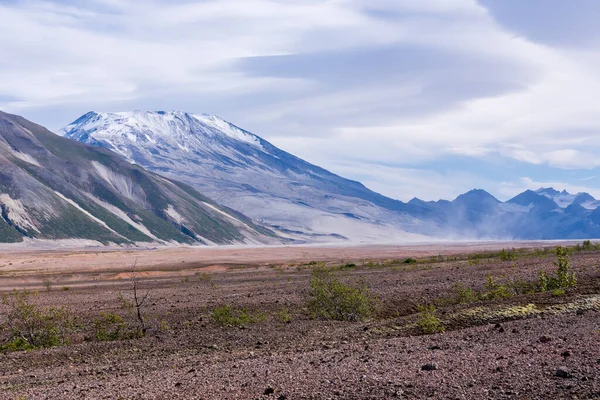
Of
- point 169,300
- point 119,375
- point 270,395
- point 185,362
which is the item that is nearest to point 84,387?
point 119,375

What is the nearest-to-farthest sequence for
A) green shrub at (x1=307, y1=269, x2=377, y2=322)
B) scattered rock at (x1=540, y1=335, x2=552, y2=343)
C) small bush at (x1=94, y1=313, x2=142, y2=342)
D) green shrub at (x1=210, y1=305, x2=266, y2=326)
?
1. scattered rock at (x1=540, y1=335, x2=552, y2=343)
2. small bush at (x1=94, y1=313, x2=142, y2=342)
3. green shrub at (x1=210, y1=305, x2=266, y2=326)
4. green shrub at (x1=307, y1=269, x2=377, y2=322)

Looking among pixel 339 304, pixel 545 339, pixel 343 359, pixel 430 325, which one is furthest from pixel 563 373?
pixel 339 304

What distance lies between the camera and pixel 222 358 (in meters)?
17.8

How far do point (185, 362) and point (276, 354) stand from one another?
93.3 inches

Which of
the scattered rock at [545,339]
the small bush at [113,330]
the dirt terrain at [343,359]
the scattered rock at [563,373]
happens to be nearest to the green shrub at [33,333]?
the dirt terrain at [343,359]

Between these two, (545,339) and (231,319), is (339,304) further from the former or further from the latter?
(545,339)

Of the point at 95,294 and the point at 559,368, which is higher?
the point at 559,368

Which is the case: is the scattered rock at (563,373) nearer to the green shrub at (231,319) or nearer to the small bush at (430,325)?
the small bush at (430,325)

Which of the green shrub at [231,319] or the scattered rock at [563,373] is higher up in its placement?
the scattered rock at [563,373]

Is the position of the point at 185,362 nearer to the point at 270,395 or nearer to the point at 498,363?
the point at 270,395

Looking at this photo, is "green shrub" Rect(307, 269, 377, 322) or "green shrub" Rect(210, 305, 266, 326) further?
"green shrub" Rect(307, 269, 377, 322)

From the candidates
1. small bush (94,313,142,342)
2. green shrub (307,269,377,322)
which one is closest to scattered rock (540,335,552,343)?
green shrub (307,269,377,322)

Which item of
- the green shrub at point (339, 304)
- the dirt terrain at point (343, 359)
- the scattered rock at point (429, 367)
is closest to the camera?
the dirt terrain at point (343, 359)

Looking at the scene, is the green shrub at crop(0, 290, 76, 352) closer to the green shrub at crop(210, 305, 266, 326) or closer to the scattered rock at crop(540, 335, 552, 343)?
the green shrub at crop(210, 305, 266, 326)
